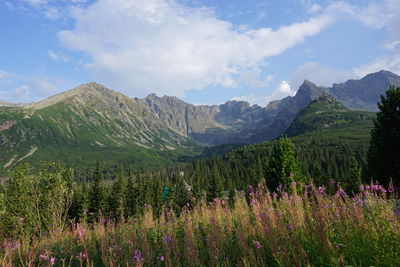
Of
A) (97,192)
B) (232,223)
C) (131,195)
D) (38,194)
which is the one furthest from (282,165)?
(131,195)

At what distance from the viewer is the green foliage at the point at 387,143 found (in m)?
25.0

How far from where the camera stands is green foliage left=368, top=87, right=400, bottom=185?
25.0 metres

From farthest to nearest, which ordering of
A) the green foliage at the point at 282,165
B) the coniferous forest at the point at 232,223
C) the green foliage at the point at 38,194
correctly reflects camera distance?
the green foliage at the point at 282,165
the green foliage at the point at 38,194
the coniferous forest at the point at 232,223

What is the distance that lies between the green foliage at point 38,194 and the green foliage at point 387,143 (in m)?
30.3

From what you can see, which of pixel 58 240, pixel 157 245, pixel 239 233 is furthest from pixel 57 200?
pixel 239 233

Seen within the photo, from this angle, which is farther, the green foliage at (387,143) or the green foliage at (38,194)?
the green foliage at (387,143)

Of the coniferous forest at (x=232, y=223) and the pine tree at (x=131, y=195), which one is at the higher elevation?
the coniferous forest at (x=232, y=223)

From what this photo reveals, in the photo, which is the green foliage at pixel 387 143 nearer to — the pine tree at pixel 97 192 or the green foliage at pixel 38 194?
the green foliage at pixel 38 194

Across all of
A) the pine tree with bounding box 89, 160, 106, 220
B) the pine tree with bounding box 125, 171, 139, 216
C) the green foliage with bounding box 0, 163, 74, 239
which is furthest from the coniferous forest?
the pine tree with bounding box 125, 171, 139, 216

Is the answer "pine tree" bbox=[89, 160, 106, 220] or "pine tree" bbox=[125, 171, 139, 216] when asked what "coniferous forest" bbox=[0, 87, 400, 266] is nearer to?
"pine tree" bbox=[89, 160, 106, 220]

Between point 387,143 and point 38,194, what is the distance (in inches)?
1316

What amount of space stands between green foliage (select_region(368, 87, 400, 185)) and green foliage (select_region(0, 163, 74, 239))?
30.3m

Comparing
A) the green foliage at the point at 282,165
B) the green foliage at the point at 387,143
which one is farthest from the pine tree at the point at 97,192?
the green foliage at the point at 387,143

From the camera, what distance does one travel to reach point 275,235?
436 cm
